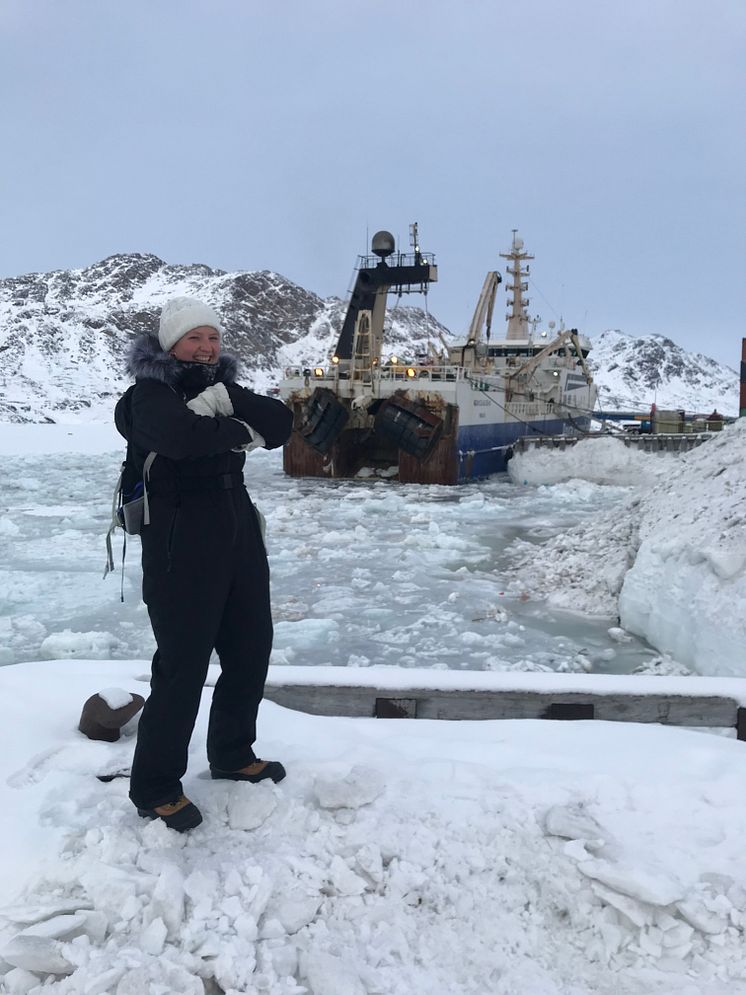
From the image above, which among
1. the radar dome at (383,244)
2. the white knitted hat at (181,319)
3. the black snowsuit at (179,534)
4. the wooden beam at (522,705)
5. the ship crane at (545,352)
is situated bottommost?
the wooden beam at (522,705)

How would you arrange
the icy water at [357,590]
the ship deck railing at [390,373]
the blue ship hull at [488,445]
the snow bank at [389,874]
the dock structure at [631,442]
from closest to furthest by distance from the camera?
the snow bank at [389,874], the icy water at [357,590], the ship deck railing at [390,373], the blue ship hull at [488,445], the dock structure at [631,442]

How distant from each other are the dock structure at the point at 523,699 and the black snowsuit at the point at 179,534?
3.11 feet

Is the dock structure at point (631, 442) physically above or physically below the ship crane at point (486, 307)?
below

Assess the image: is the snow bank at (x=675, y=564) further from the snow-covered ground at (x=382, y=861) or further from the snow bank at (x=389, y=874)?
the snow bank at (x=389, y=874)

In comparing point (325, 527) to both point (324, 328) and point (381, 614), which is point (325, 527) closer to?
point (381, 614)

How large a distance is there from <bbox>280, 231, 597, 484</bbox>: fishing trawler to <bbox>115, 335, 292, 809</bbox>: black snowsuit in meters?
16.9

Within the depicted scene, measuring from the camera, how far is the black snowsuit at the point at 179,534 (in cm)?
221

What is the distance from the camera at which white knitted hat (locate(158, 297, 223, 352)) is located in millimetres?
2318

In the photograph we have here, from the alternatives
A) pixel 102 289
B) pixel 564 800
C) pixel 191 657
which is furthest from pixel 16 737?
pixel 102 289

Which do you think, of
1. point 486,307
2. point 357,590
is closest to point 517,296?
point 486,307

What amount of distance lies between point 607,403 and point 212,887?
446 ft

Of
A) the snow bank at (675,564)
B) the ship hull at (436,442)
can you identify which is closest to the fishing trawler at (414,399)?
the ship hull at (436,442)

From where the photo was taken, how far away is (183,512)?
89.9 inches

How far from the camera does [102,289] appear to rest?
459 feet
